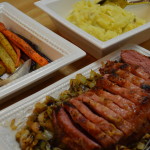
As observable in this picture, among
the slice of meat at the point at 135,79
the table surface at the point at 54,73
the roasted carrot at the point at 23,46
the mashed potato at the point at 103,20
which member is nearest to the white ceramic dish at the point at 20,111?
the table surface at the point at 54,73

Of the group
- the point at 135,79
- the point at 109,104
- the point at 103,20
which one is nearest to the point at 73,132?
the point at 109,104

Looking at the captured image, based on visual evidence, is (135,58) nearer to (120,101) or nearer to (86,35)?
(86,35)

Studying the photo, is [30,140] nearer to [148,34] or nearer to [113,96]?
[113,96]

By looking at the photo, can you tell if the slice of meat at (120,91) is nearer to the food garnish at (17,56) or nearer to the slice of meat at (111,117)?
the slice of meat at (111,117)

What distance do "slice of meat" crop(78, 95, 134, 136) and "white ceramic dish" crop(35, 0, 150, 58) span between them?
78 cm

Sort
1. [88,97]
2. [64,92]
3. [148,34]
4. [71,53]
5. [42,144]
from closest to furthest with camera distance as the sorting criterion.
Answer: [42,144]
[88,97]
[64,92]
[71,53]
[148,34]

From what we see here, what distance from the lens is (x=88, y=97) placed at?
6.41 ft

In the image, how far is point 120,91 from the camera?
6.48ft

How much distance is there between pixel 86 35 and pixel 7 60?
0.85 metres

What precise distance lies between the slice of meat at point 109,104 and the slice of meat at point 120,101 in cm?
3

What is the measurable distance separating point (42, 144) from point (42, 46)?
1.28 meters

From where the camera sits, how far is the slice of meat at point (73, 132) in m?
1.67

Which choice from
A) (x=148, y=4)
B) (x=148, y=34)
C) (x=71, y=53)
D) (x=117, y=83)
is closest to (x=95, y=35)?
(x=71, y=53)

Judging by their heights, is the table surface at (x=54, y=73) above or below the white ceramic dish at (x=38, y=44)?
below
